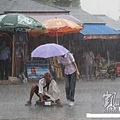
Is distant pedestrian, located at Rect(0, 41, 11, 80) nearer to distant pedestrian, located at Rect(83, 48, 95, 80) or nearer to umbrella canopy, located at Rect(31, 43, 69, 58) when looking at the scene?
distant pedestrian, located at Rect(83, 48, 95, 80)

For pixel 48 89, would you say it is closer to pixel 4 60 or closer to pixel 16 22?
pixel 16 22

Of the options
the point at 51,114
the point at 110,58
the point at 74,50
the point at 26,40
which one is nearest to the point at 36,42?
the point at 26,40

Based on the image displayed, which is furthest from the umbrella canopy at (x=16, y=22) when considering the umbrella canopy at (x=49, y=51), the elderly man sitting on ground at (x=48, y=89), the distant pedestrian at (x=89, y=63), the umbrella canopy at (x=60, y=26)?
the elderly man sitting on ground at (x=48, y=89)

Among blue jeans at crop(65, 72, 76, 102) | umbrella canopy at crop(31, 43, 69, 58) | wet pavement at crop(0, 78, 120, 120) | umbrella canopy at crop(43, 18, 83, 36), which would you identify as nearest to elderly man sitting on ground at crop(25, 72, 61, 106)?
wet pavement at crop(0, 78, 120, 120)

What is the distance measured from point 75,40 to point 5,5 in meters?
3.97

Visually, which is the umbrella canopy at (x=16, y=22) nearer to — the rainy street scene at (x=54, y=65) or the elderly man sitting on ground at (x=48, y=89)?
the rainy street scene at (x=54, y=65)

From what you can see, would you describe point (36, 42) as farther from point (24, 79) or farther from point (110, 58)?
point (110, 58)

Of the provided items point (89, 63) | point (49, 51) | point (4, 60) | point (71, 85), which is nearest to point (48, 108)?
point (71, 85)

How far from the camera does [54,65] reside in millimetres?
19500

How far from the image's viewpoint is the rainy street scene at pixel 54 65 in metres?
11.3

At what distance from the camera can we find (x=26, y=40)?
19.7m

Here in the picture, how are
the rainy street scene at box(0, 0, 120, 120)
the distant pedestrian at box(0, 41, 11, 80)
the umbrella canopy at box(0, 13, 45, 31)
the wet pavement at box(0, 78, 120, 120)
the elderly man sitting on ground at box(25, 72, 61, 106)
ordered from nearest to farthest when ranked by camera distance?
the wet pavement at box(0, 78, 120, 120) → the rainy street scene at box(0, 0, 120, 120) → the elderly man sitting on ground at box(25, 72, 61, 106) → the umbrella canopy at box(0, 13, 45, 31) → the distant pedestrian at box(0, 41, 11, 80)

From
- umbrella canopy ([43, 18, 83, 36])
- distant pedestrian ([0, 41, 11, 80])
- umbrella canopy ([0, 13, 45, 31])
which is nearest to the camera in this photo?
umbrella canopy ([0, 13, 45, 31])

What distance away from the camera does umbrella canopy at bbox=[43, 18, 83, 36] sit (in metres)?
18.1
